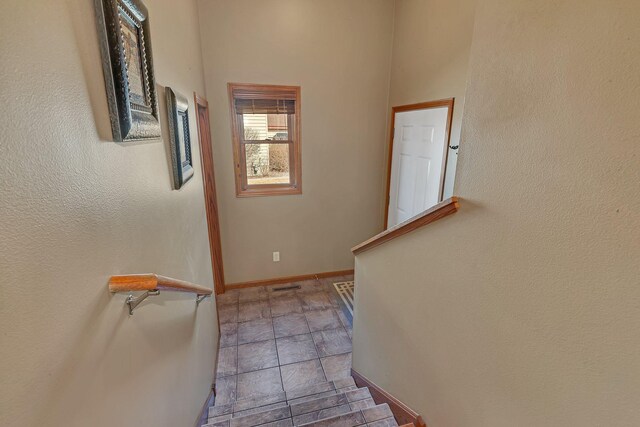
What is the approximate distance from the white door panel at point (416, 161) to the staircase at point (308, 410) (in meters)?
1.77

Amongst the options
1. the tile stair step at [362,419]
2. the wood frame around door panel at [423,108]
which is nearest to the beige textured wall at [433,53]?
the wood frame around door panel at [423,108]

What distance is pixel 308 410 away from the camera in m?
1.86

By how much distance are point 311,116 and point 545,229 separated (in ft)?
9.36

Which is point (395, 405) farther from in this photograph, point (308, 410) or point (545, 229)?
point (545, 229)

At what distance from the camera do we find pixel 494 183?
94 cm

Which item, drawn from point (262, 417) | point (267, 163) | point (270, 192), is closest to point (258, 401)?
point (262, 417)

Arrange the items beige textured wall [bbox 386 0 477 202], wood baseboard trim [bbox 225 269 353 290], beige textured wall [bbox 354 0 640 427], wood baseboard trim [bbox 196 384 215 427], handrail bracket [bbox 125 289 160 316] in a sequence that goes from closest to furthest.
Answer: beige textured wall [bbox 354 0 640 427], handrail bracket [bbox 125 289 160 316], wood baseboard trim [bbox 196 384 215 427], beige textured wall [bbox 386 0 477 202], wood baseboard trim [bbox 225 269 353 290]

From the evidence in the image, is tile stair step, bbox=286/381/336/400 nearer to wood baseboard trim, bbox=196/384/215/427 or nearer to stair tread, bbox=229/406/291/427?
stair tread, bbox=229/406/291/427

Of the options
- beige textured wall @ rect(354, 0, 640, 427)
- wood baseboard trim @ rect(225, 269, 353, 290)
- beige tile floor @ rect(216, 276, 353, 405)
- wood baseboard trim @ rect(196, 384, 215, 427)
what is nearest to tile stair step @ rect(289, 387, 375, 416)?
beige tile floor @ rect(216, 276, 353, 405)

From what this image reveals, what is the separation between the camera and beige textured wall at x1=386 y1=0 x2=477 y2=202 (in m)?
2.35

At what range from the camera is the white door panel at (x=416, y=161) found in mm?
2719

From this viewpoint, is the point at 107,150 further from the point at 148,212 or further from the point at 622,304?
the point at 622,304

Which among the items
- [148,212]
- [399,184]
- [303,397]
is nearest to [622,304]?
[148,212]

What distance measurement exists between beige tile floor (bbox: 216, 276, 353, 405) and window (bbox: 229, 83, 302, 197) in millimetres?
1223
